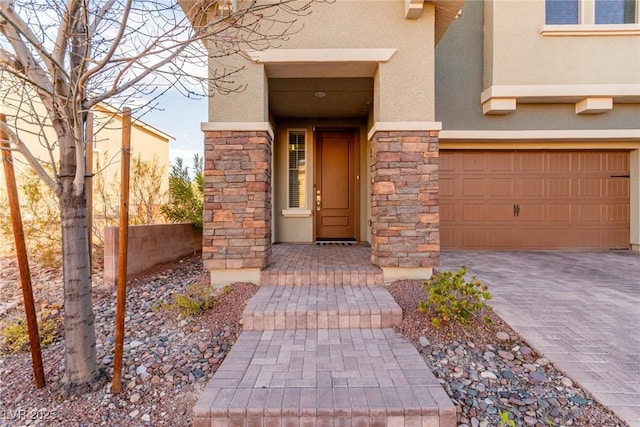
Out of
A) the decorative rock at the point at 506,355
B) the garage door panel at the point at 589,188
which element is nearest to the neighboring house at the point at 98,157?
the decorative rock at the point at 506,355

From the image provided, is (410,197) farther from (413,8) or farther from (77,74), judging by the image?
(77,74)

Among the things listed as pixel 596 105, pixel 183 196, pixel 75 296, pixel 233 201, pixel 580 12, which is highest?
pixel 580 12

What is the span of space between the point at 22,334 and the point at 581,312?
535cm

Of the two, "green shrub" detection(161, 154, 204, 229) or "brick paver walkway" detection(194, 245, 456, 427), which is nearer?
"brick paver walkway" detection(194, 245, 456, 427)

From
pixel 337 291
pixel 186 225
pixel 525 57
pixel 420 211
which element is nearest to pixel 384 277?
pixel 337 291

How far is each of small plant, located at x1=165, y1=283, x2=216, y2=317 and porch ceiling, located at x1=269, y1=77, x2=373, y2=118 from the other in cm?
316

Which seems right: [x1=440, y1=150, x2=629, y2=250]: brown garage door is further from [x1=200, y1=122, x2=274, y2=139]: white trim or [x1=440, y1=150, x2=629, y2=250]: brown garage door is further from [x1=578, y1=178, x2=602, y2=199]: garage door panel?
[x1=200, y1=122, x2=274, y2=139]: white trim

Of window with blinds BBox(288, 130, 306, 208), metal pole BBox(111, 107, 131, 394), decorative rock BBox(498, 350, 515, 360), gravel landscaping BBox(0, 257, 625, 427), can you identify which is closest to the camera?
gravel landscaping BBox(0, 257, 625, 427)

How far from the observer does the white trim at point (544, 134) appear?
600cm

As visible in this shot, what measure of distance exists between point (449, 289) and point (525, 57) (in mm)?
5057

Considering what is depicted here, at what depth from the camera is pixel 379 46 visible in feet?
12.3

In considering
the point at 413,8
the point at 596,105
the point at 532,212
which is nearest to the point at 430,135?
the point at 413,8

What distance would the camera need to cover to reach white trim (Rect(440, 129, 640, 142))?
236 inches

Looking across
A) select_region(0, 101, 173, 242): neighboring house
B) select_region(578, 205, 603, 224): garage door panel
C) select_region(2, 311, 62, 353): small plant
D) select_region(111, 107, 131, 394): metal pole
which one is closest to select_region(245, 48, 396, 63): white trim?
select_region(0, 101, 173, 242): neighboring house
